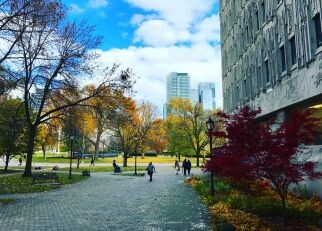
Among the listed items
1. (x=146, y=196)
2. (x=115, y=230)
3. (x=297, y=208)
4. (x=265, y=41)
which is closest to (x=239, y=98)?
(x=265, y=41)

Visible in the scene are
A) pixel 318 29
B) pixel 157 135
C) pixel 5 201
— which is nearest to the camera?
pixel 318 29

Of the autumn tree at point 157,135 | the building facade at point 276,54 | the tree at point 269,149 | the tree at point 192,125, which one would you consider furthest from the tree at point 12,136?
the tree at point 192,125

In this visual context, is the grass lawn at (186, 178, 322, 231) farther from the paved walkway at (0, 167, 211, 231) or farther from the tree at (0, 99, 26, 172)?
the tree at (0, 99, 26, 172)

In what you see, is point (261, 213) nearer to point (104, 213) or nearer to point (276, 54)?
point (104, 213)

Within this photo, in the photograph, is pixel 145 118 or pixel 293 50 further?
pixel 145 118

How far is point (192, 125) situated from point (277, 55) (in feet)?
156

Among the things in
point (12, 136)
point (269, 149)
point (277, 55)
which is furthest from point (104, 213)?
point (12, 136)

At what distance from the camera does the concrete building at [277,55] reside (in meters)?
15.6

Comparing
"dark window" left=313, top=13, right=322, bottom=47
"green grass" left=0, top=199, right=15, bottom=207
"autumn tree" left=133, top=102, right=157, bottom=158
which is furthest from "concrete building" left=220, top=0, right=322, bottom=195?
"autumn tree" left=133, top=102, right=157, bottom=158

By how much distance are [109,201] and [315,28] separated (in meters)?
12.0

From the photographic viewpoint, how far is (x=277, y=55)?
65.8ft

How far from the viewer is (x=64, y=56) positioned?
3008 cm

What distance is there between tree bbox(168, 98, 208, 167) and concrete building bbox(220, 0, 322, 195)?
3144 centimetres

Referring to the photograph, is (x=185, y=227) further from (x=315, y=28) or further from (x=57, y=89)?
(x=57, y=89)
